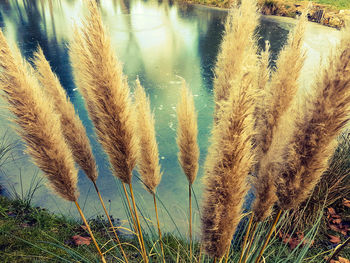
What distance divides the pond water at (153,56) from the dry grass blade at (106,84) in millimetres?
213

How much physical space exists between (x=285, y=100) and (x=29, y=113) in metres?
1.46

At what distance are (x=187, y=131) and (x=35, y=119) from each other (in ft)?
2.84

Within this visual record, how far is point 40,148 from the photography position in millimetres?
1182

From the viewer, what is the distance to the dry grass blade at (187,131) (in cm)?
148

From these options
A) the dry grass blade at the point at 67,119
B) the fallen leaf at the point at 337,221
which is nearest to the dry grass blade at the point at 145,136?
the dry grass blade at the point at 67,119

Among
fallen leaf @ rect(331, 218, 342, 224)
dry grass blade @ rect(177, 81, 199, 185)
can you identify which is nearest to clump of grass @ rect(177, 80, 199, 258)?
dry grass blade @ rect(177, 81, 199, 185)

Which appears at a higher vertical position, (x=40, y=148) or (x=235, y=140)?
(x=235, y=140)

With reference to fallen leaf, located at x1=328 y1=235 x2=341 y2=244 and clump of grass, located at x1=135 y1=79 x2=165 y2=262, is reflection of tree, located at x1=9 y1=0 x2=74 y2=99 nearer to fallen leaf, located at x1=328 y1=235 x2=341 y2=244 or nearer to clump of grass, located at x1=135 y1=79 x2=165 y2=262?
clump of grass, located at x1=135 y1=79 x2=165 y2=262

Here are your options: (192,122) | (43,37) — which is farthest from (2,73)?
(43,37)

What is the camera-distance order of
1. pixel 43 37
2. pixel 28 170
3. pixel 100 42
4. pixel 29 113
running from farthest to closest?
pixel 43 37 < pixel 28 170 < pixel 29 113 < pixel 100 42

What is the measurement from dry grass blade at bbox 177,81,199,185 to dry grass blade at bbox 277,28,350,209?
0.67 meters

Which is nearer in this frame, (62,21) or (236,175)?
(236,175)

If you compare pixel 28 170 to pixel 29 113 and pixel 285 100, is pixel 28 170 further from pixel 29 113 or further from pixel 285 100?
pixel 285 100

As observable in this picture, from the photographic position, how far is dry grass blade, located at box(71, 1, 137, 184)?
39.4 inches
